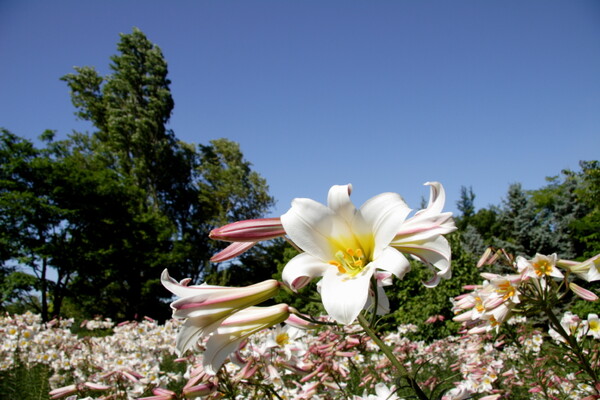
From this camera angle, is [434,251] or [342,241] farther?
[342,241]

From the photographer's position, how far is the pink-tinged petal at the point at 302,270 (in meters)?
0.70

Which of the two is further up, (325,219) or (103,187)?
(103,187)

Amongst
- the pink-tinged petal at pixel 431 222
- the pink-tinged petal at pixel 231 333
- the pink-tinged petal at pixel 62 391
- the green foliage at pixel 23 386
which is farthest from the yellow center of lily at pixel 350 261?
the green foliage at pixel 23 386

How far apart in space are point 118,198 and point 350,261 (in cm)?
1875

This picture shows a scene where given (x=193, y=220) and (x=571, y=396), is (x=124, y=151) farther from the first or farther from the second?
(x=571, y=396)

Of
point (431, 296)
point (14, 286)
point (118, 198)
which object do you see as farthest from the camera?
point (118, 198)

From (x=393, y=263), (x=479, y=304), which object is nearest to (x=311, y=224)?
(x=393, y=263)

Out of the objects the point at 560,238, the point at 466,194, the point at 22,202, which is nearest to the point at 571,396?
the point at 560,238

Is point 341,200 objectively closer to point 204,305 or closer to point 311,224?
point 311,224

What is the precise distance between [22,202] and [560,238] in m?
20.4

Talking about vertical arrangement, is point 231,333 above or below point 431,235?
below

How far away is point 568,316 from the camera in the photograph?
6.13 feet

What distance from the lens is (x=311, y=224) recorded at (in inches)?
30.5

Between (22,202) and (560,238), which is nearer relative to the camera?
(560,238)
